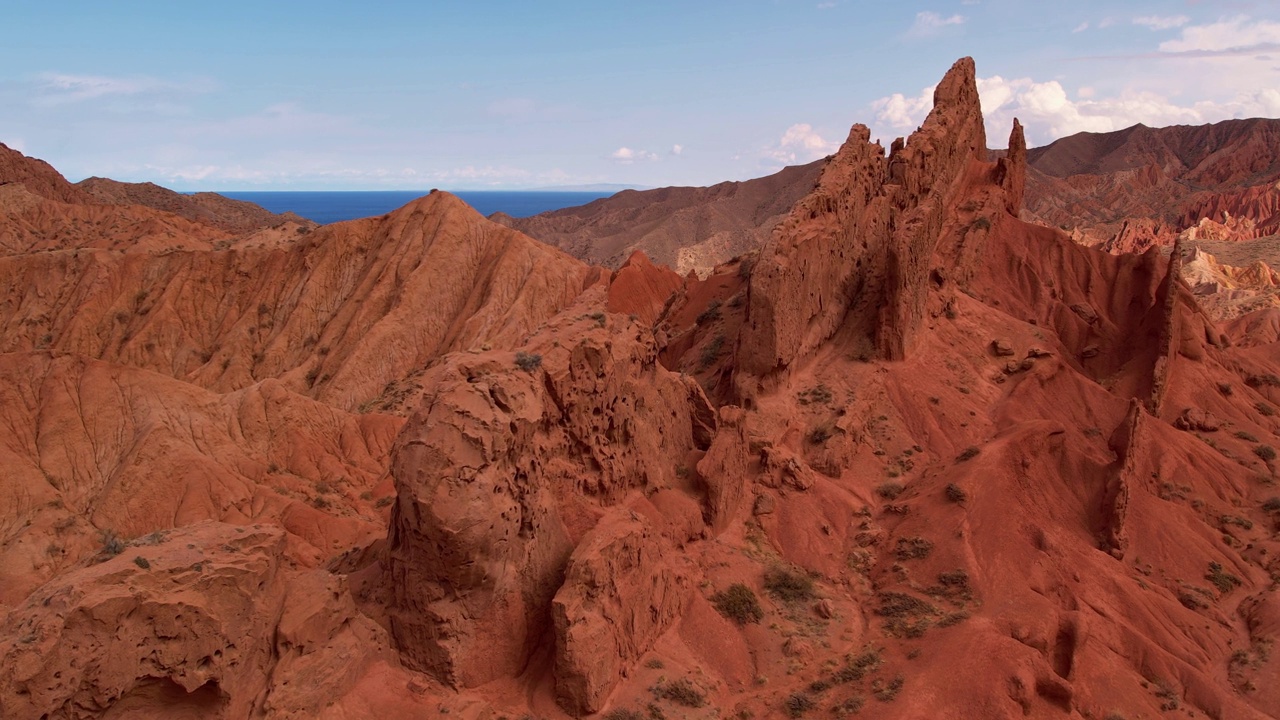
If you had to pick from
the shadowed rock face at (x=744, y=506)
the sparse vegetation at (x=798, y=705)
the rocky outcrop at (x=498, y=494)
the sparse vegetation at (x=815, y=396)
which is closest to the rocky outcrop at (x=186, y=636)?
the shadowed rock face at (x=744, y=506)

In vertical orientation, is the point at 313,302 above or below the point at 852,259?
below

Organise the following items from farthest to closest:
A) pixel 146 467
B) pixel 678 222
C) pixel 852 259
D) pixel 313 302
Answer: pixel 678 222 → pixel 313 302 → pixel 852 259 → pixel 146 467

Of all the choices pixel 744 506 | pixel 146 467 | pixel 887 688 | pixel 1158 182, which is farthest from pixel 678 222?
pixel 887 688

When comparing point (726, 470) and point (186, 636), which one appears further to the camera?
point (726, 470)

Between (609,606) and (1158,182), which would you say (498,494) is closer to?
(609,606)

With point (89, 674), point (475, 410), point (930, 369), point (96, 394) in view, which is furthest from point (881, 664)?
point (96, 394)

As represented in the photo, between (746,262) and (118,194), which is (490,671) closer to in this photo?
(746,262)

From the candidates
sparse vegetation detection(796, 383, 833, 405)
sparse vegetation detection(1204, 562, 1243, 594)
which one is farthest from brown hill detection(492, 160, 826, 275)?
sparse vegetation detection(1204, 562, 1243, 594)
